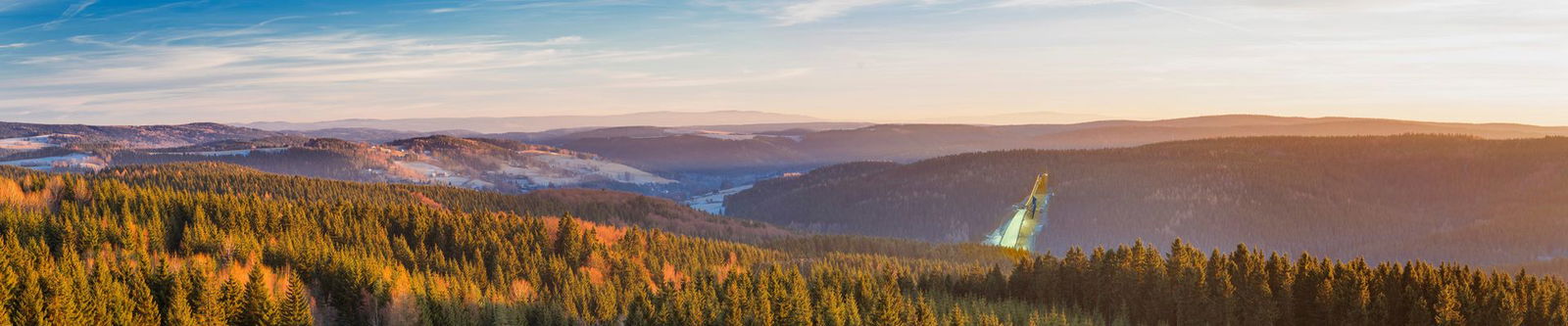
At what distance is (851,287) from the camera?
2328 inches

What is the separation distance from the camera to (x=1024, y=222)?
297 feet

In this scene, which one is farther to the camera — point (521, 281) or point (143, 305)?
point (521, 281)

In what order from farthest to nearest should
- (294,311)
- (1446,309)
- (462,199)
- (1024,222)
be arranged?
(462,199) → (1024,222) → (1446,309) → (294,311)

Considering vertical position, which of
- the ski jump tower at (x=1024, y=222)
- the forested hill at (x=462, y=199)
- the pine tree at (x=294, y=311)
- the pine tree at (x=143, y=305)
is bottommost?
the forested hill at (x=462, y=199)

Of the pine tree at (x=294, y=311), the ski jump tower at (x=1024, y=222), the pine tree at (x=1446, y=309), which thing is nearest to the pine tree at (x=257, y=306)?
the pine tree at (x=294, y=311)

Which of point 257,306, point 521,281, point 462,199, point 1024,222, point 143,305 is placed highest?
point 143,305

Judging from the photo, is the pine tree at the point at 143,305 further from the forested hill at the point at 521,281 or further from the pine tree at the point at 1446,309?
the pine tree at the point at 1446,309

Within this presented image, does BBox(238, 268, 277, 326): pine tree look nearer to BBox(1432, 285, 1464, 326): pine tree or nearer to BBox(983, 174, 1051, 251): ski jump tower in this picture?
BBox(1432, 285, 1464, 326): pine tree

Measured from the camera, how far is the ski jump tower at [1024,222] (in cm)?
8819

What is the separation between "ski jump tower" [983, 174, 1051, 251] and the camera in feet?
289

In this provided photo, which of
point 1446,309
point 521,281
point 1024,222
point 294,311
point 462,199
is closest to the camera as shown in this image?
point 294,311

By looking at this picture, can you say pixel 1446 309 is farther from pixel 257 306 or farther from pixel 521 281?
pixel 521 281

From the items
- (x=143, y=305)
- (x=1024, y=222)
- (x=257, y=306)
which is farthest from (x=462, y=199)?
(x=143, y=305)

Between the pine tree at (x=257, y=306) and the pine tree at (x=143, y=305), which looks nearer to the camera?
the pine tree at (x=143, y=305)
